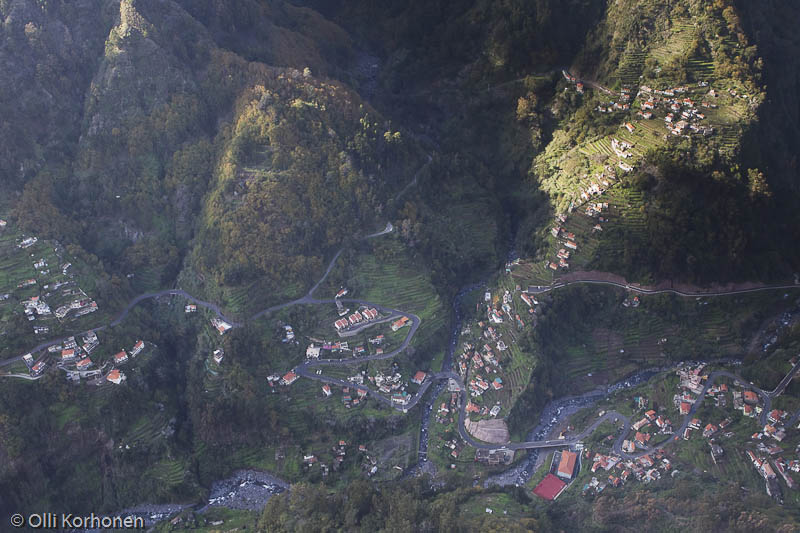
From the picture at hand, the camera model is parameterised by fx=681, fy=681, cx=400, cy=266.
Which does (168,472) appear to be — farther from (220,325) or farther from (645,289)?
(645,289)

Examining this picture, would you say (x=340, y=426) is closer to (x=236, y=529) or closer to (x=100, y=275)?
(x=236, y=529)

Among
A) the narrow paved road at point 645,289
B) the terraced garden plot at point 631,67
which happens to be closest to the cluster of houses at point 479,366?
the narrow paved road at point 645,289

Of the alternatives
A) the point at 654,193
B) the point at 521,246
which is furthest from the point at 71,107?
the point at 654,193

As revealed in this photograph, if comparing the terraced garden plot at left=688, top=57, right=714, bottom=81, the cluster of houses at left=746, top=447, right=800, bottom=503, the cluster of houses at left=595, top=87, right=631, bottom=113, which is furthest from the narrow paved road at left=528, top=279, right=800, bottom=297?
the terraced garden plot at left=688, top=57, right=714, bottom=81

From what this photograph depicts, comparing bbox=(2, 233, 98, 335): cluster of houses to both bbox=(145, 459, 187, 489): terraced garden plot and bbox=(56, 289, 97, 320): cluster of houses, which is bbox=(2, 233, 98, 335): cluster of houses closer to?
bbox=(56, 289, 97, 320): cluster of houses

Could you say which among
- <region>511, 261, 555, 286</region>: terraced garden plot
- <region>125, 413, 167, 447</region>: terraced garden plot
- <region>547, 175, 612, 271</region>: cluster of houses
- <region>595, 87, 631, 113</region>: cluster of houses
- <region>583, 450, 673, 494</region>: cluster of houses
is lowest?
<region>583, 450, 673, 494</region>: cluster of houses

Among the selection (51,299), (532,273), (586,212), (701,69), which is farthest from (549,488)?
(51,299)
